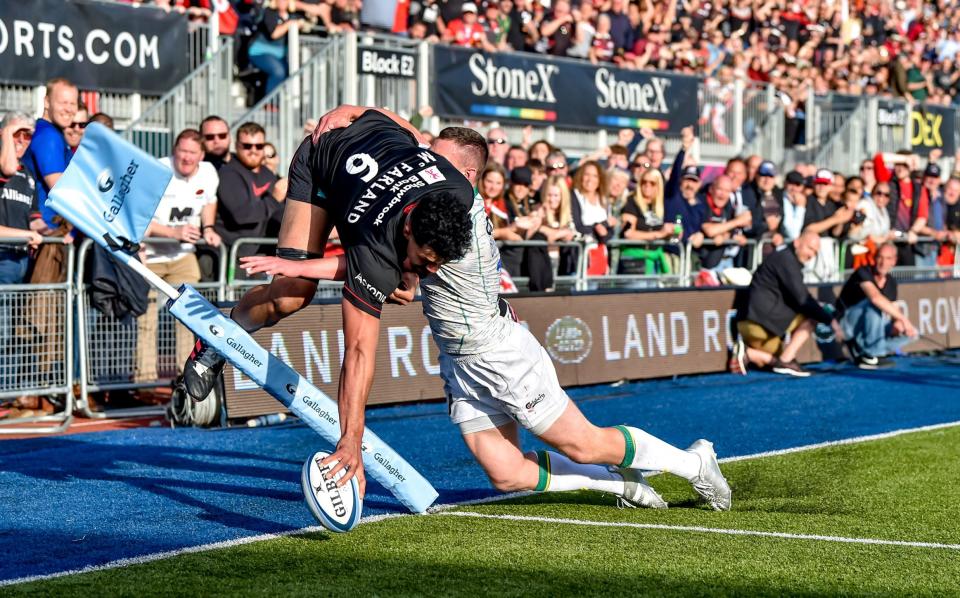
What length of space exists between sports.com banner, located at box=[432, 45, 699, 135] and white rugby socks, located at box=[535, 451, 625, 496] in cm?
978

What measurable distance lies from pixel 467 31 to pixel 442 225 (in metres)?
12.8

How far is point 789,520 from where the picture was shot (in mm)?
6914

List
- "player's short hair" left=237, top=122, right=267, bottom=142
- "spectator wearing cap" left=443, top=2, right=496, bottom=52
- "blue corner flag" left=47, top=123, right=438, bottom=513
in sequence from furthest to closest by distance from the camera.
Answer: "spectator wearing cap" left=443, top=2, right=496, bottom=52, "player's short hair" left=237, top=122, right=267, bottom=142, "blue corner flag" left=47, top=123, right=438, bottom=513

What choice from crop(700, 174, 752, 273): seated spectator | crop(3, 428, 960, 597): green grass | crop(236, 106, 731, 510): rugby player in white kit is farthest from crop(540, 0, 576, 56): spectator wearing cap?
crop(236, 106, 731, 510): rugby player in white kit

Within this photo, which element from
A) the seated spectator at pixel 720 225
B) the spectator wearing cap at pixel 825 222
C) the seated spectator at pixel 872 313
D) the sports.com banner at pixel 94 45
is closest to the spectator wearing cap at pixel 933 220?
the spectator wearing cap at pixel 825 222

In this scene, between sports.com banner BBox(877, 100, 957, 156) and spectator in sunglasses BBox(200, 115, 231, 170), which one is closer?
spectator in sunglasses BBox(200, 115, 231, 170)

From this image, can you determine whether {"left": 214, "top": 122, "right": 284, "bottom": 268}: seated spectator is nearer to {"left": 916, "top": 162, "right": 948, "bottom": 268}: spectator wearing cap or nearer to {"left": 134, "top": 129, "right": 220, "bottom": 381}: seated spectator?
{"left": 134, "top": 129, "right": 220, "bottom": 381}: seated spectator

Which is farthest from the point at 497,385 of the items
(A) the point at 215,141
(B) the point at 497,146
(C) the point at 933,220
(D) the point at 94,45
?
(C) the point at 933,220

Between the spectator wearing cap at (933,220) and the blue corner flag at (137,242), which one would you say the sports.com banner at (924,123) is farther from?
the blue corner flag at (137,242)

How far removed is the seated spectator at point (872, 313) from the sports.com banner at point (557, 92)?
14.1 feet

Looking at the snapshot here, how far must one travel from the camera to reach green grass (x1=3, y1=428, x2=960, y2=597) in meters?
5.40

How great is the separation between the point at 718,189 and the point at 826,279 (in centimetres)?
265

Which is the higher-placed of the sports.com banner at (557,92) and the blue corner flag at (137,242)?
the sports.com banner at (557,92)

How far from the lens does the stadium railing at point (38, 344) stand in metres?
10.5
